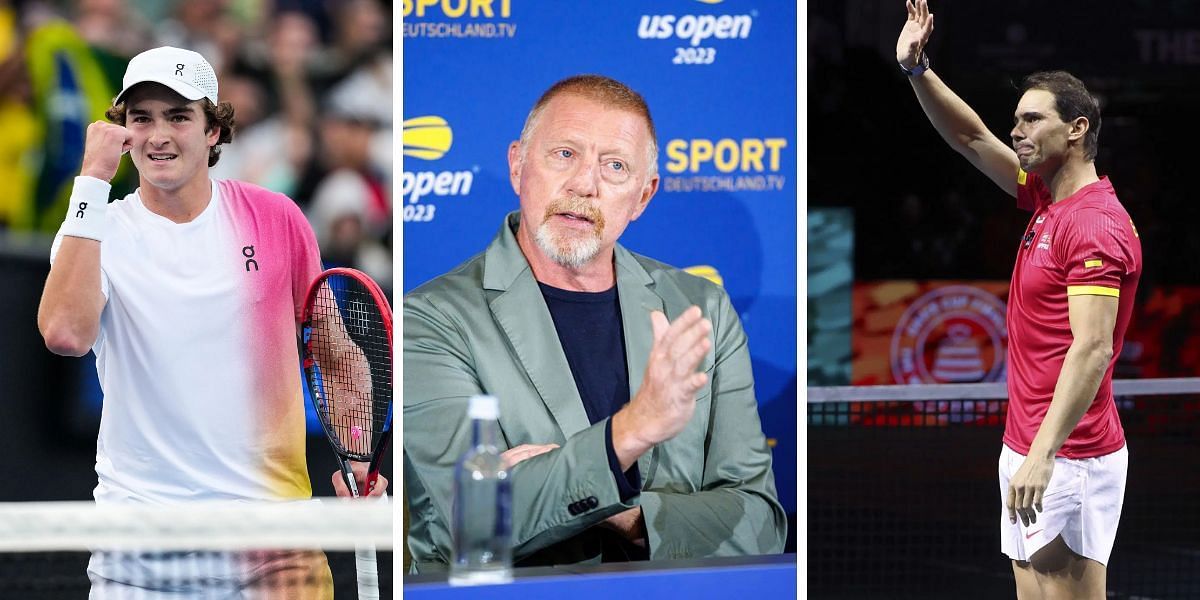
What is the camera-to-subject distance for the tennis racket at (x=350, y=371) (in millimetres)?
3979

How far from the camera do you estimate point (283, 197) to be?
4.09 m

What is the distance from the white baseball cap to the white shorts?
8.47 ft

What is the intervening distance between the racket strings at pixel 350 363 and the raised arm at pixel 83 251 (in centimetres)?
60

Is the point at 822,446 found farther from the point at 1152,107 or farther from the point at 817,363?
the point at 1152,107

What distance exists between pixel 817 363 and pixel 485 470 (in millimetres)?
2368

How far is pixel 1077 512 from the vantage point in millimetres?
4016

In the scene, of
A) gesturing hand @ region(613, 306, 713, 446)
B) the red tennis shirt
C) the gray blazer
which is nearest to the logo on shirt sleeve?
the gray blazer

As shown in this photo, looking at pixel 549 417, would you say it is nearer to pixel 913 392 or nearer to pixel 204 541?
pixel 204 541

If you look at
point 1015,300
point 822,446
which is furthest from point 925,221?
point 1015,300

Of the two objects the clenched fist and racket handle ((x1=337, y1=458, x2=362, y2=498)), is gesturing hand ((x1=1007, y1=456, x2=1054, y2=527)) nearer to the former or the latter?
racket handle ((x1=337, y1=458, x2=362, y2=498))

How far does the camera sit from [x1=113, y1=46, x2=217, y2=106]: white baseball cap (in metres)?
3.82

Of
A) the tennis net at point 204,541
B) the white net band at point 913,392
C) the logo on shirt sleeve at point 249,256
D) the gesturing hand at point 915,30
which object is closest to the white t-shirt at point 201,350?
the logo on shirt sleeve at point 249,256

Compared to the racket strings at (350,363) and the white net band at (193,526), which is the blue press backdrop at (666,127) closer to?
the racket strings at (350,363)

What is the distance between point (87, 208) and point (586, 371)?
1411 mm
